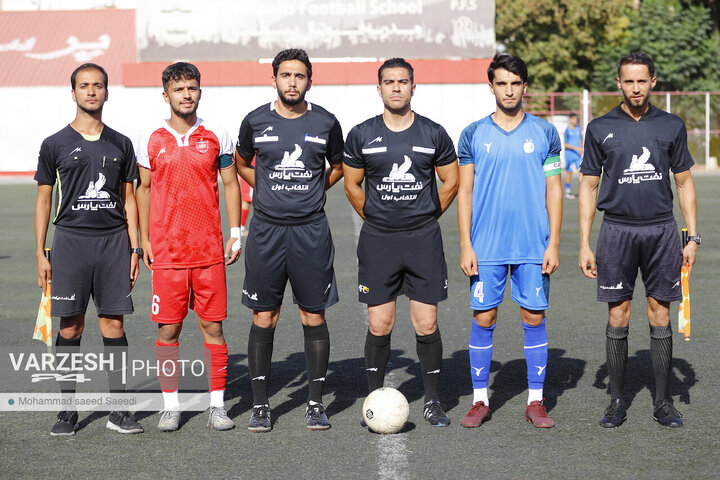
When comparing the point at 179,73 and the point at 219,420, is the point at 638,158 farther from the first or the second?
the point at 219,420

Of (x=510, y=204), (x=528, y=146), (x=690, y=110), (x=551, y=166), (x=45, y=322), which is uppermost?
(x=690, y=110)

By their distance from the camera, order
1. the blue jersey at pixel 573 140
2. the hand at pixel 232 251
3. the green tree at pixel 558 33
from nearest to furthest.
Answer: the hand at pixel 232 251
the blue jersey at pixel 573 140
the green tree at pixel 558 33

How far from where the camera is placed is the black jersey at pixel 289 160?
226 inches

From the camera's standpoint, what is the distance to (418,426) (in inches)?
230

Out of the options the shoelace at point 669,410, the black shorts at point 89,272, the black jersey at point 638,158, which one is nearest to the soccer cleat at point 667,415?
the shoelace at point 669,410

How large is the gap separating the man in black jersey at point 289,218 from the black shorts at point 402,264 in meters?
0.25

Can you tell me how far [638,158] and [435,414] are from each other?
2010 millimetres

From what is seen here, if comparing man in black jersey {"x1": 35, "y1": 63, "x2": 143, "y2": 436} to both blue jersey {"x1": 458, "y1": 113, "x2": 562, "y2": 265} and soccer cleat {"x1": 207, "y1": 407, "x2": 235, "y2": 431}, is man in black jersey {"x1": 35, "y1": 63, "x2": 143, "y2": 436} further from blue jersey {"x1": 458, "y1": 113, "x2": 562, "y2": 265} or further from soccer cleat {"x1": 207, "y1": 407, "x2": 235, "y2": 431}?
blue jersey {"x1": 458, "y1": 113, "x2": 562, "y2": 265}

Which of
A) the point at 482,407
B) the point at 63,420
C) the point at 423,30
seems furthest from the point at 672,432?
the point at 423,30

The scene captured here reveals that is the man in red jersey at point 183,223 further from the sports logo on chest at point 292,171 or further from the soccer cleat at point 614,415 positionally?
the soccer cleat at point 614,415

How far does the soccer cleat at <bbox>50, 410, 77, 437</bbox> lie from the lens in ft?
18.8

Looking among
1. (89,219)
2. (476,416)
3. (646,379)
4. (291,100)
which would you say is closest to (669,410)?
(646,379)

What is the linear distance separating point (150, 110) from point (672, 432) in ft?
111

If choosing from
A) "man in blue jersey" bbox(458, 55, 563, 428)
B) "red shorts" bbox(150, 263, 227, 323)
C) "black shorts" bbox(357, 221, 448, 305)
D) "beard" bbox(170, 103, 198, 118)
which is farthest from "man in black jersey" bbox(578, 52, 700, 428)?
"beard" bbox(170, 103, 198, 118)
